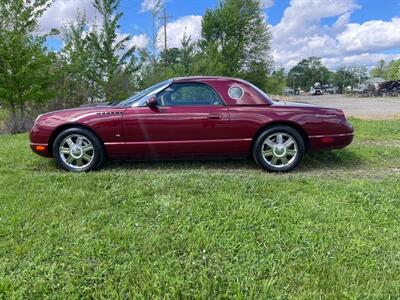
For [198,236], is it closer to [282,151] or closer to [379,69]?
[282,151]

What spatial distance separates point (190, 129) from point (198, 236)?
2327mm

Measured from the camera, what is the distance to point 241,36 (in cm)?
3562

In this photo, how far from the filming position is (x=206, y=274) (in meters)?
2.39

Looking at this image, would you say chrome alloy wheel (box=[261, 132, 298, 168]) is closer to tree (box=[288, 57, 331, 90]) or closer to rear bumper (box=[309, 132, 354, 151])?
rear bumper (box=[309, 132, 354, 151])

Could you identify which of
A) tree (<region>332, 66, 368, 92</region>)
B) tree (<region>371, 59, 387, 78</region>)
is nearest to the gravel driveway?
tree (<region>332, 66, 368, 92</region>)

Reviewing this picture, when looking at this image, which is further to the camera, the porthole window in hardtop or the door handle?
the porthole window in hardtop

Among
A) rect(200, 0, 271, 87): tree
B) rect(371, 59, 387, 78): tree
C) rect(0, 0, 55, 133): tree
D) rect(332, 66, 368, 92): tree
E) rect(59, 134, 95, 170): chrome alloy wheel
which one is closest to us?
rect(59, 134, 95, 170): chrome alloy wheel

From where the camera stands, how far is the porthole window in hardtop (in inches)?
199

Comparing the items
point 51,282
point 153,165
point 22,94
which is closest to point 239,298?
point 51,282

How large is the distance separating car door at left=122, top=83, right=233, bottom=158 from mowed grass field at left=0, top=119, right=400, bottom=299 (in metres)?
0.54

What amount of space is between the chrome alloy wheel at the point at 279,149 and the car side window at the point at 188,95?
94cm

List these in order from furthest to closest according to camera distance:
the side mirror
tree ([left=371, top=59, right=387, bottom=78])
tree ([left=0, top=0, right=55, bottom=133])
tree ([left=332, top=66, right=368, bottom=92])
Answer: tree ([left=371, top=59, right=387, bottom=78]) → tree ([left=332, top=66, right=368, bottom=92]) → tree ([left=0, top=0, right=55, bottom=133]) → the side mirror

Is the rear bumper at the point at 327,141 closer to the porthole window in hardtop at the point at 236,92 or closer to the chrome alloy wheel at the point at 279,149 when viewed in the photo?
the chrome alloy wheel at the point at 279,149

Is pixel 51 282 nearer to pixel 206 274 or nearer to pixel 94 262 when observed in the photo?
pixel 94 262
